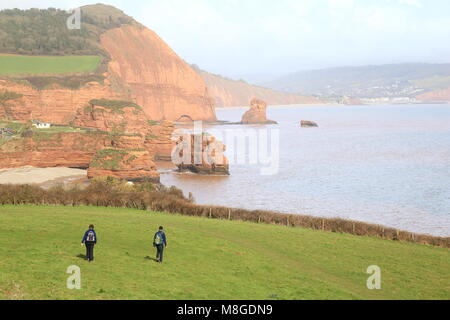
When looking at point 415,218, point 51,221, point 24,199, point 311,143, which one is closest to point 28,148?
point 24,199

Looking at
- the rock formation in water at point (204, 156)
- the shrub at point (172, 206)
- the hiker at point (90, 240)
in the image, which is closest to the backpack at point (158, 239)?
the hiker at point (90, 240)

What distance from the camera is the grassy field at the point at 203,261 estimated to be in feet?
77.3

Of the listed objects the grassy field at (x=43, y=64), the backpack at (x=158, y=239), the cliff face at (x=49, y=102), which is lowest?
the backpack at (x=158, y=239)

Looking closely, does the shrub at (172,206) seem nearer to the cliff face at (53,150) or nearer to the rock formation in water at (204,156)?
the cliff face at (53,150)

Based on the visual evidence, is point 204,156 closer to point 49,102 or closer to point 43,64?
point 49,102

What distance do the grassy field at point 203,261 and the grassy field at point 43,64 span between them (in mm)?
93155

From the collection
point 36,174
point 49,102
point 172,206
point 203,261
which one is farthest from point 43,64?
point 203,261

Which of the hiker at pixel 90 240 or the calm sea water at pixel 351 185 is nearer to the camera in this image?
the hiker at pixel 90 240

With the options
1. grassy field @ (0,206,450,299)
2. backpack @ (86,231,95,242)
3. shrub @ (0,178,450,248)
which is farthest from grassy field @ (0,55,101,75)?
backpack @ (86,231,95,242)
